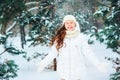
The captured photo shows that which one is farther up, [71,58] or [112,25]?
[112,25]

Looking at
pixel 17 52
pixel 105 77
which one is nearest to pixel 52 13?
pixel 105 77

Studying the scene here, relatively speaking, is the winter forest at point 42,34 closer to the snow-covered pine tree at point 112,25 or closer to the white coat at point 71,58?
the snow-covered pine tree at point 112,25

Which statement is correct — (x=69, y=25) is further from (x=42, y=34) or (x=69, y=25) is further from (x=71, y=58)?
(x=42, y=34)

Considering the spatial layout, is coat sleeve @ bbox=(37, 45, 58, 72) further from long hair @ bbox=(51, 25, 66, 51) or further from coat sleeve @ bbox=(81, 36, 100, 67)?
coat sleeve @ bbox=(81, 36, 100, 67)

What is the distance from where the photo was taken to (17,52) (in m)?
9.98

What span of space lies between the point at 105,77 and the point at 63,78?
8793 millimetres

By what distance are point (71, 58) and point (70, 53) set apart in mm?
71

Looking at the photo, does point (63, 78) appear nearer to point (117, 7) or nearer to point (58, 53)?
point (58, 53)

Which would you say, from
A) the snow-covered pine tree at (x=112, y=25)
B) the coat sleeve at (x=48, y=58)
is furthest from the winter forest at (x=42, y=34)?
the coat sleeve at (x=48, y=58)

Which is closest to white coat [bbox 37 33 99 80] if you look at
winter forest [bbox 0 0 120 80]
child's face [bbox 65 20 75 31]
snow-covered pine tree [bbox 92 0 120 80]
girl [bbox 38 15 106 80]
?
girl [bbox 38 15 106 80]

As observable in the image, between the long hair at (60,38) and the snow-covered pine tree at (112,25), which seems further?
the snow-covered pine tree at (112,25)

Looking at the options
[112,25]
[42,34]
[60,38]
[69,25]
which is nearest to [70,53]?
[60,38]

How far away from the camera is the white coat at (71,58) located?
5.24 m

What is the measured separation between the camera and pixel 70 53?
525 cm
